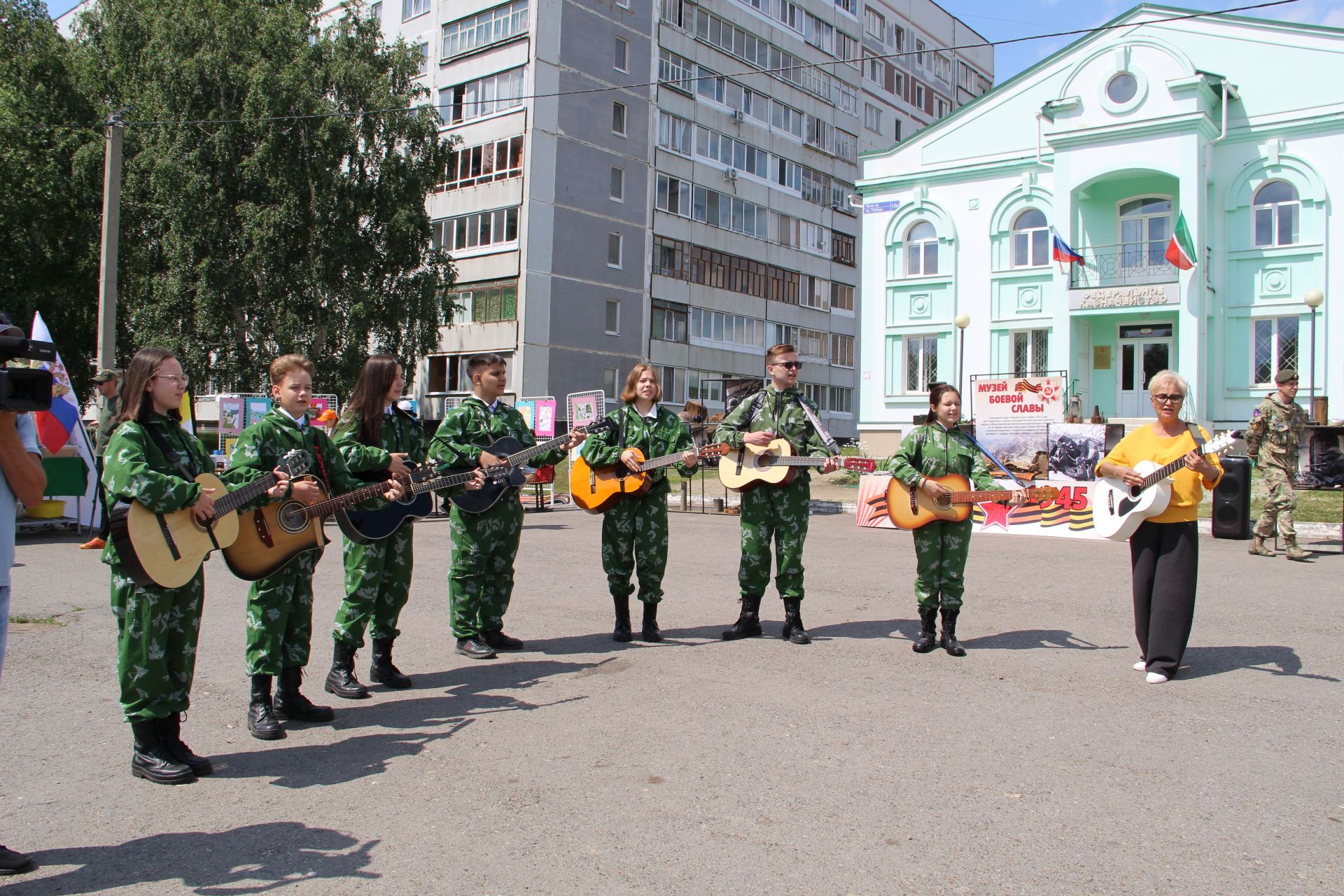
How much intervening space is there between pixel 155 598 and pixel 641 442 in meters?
3.78

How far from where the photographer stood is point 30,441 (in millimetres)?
4156

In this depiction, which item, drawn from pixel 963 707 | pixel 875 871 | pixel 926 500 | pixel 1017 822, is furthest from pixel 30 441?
pixel 926 500

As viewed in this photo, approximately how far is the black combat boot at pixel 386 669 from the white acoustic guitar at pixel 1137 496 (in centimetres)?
464

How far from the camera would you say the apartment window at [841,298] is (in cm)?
5703

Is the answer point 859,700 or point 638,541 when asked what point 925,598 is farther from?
point 638,541

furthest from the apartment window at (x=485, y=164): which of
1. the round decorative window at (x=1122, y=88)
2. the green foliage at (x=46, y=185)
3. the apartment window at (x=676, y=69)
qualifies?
the round decorative window at (x=1122, y=88)

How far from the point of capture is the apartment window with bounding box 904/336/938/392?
31922 mm

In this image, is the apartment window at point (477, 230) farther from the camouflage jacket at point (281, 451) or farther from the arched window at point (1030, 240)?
the camouflage jacket at point (281, 451)

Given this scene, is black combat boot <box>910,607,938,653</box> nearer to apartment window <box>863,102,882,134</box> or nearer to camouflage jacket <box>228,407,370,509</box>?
camouflage jacket <box>228,407,370,509</box>

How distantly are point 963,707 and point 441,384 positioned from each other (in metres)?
39.4

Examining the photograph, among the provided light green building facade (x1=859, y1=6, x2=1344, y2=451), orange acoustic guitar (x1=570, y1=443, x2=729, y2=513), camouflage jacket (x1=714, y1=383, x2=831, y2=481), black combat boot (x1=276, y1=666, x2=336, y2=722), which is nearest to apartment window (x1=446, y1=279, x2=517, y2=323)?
light green building facade (x1=859, y1=6, x2=1344, y2=451)

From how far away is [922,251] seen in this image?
32094 mm

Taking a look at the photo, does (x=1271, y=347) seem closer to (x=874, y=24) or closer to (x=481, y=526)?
(x=481, y=526)

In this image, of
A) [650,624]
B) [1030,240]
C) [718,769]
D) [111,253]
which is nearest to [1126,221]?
[1030,240]
